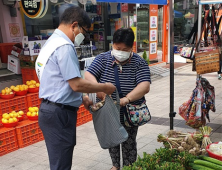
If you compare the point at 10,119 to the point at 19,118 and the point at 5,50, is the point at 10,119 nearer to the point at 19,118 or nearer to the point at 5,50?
the point at 19,118

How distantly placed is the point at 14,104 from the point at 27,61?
45.0 inches

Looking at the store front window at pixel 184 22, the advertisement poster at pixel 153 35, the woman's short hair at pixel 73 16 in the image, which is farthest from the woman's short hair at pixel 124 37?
the store front window at pixel 184 22

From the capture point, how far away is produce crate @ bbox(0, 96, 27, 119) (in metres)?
4.24

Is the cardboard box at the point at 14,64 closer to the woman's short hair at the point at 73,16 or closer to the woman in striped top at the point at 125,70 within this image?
the woman in striped top at the point at 125,70

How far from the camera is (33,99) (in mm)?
4719

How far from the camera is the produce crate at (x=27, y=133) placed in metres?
3.97

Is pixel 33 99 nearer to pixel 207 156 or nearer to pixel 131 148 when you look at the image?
pixel 131 148

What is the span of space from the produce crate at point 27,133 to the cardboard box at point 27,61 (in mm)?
1450

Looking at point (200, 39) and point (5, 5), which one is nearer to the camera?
point (200, 39)

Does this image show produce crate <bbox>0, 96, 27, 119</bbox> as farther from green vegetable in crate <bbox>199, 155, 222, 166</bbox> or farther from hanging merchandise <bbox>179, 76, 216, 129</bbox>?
green vegetable in crate <bbox>199, 155, 222, 166</bbox>

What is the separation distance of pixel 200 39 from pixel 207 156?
195cm

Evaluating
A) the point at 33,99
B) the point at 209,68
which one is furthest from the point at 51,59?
the point at 33,99

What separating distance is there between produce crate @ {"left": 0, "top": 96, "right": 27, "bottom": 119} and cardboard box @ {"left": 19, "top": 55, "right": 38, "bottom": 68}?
892 millimetres

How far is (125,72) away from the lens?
256 cm
